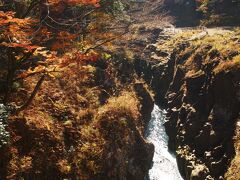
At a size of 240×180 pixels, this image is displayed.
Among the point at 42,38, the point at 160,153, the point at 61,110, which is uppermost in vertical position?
the point at 42,38

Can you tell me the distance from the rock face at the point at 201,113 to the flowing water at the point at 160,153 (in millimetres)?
490

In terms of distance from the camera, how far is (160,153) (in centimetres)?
2436

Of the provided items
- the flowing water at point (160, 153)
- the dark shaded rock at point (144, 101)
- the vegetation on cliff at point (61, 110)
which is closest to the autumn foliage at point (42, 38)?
the vegetation on cliff at point (61, 110)

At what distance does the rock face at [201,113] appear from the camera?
67.1 feet

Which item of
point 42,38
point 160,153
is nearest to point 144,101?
point 160,153

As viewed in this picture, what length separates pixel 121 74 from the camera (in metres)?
26.4

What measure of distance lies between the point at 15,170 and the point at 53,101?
511cm

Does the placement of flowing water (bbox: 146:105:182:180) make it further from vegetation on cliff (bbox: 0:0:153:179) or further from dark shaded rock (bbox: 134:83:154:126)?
vegetation on cliff (bbox: 0:0:153:179)

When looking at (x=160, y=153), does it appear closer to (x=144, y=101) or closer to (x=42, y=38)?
(x=144, y=101)

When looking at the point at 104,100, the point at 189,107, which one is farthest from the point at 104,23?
the point at 189,107

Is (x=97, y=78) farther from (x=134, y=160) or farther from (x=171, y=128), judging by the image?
(x=171, y=128)

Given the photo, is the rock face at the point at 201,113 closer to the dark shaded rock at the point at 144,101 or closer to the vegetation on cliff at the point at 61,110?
the dark shaded rock at the point at 144,101

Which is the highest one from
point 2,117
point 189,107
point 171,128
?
point 2,117

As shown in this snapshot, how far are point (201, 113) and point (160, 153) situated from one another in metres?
3.92
